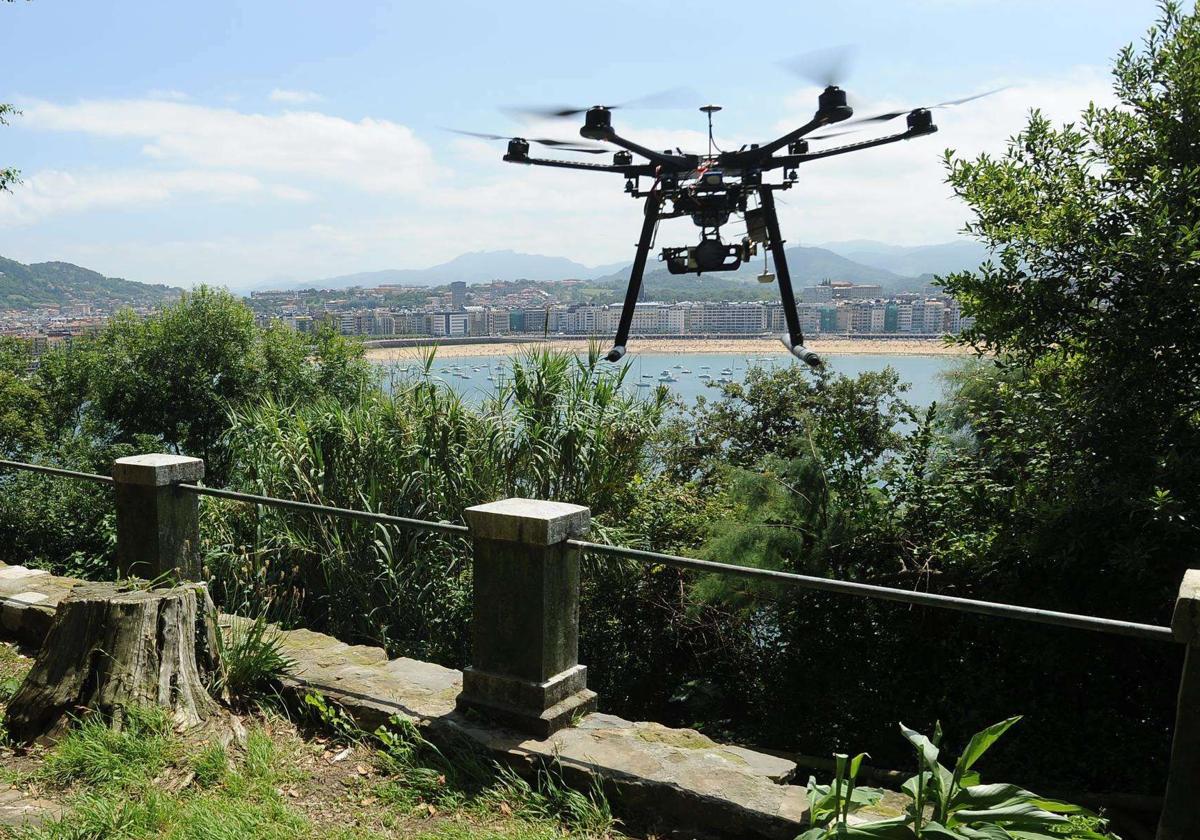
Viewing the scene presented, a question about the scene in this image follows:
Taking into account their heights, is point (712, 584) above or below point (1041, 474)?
below

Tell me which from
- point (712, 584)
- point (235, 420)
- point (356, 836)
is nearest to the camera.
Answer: point (356, 836)

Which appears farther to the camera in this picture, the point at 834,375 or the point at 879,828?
the point at 834,375

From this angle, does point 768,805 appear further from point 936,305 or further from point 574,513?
point 936,305

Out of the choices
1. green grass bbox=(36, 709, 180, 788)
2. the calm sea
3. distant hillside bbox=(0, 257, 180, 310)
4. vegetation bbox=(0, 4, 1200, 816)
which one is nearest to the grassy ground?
green grass bbox=(36, 709, 180, 788)

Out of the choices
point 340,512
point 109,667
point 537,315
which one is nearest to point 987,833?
point 340,512

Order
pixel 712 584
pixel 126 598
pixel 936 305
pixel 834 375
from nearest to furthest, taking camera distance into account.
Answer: pixel 126 598 < pixel 712 584 < pixel 834 375 < pixel 936 305

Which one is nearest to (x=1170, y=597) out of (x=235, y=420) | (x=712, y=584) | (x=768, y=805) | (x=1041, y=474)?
(x=1041, y=474)

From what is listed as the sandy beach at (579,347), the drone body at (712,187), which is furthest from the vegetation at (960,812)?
the drone body at (712,187)

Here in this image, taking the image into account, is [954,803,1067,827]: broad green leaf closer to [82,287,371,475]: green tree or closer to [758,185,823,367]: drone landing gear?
[758,185,823,367]: drone landing gear
